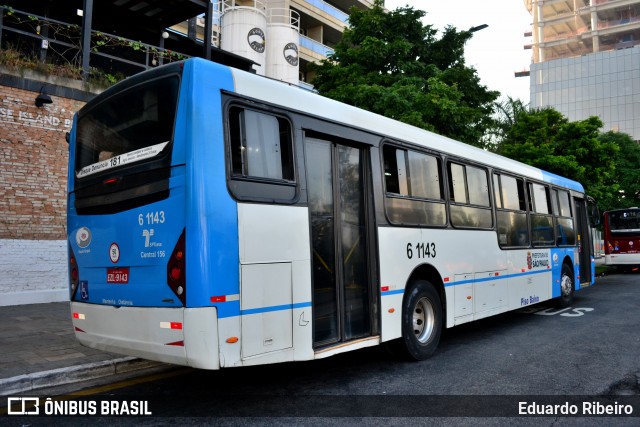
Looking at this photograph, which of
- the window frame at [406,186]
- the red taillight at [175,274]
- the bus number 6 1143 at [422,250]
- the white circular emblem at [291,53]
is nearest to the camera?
the red taillight at [175,274]

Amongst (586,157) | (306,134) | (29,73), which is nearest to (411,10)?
(586,157)

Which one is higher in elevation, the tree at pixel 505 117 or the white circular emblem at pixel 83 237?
the tree at pixel 505 117

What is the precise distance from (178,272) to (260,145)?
142 centimetres

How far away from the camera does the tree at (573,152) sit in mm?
19281

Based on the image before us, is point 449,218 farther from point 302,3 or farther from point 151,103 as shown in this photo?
point 302,3

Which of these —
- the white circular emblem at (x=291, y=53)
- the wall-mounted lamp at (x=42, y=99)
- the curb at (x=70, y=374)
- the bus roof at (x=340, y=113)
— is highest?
the white circular emblem at (x=291, y=53)

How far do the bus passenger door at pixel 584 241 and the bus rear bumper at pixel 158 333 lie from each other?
11.9 m

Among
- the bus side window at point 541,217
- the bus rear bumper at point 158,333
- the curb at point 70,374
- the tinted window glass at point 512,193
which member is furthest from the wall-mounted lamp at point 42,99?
the bus side window at point 541,217

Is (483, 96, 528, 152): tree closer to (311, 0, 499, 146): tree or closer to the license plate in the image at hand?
(311, 0, 499, 146): tree

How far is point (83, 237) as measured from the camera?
527 centimetres

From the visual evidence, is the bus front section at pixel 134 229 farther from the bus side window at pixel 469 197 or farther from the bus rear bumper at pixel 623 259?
the bus rear bumper at pixel 623 259

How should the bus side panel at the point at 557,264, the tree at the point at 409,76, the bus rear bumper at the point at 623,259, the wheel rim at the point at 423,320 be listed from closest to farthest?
1. the wheel rim at the point at 423,320
2. the bus side panel at the point at 557,264
3. the tree at the point at 409,76
4. the bus rear bumper at the point at 623,259

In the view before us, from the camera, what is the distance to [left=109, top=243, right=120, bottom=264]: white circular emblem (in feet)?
15.7

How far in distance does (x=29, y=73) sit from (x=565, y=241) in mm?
12930
